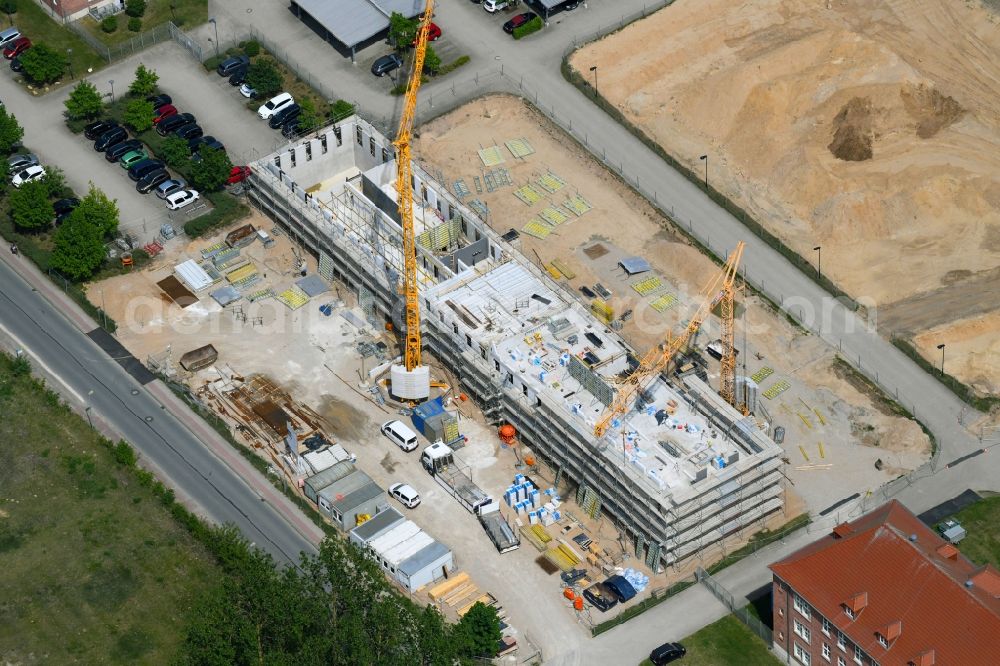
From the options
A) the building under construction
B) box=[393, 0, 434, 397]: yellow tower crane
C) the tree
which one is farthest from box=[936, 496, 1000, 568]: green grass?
box=[393, 0, 434, 397]: yellow tower crane

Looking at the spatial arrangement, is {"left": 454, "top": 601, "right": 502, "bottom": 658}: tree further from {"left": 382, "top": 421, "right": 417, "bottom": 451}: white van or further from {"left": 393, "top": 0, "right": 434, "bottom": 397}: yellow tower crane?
{"left": 393, "top": 0, "right": 434, "bottom": 397}: yellow tower crane

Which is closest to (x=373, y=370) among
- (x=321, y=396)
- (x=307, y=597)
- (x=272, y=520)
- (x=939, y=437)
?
(x=321, y=396)

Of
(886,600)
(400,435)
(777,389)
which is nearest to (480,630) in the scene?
(400,435)

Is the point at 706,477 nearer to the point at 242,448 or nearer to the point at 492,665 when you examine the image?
the point at 492,665

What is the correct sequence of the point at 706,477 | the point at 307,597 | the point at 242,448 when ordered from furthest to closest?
the point at 242,448
the point at 706,477
the point at 307,597

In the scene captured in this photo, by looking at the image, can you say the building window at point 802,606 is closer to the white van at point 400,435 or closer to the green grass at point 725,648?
the green grass at point 725,648

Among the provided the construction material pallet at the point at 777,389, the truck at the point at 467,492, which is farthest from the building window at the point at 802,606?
the construction material pallet at the point at 777,389
